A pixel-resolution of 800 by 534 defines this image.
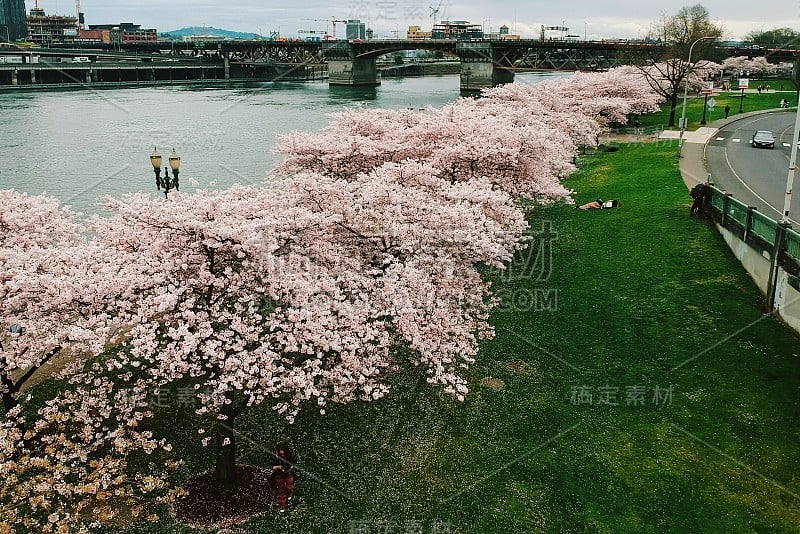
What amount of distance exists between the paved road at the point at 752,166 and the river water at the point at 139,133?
106 feet

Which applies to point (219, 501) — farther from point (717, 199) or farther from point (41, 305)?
point (717, 199)

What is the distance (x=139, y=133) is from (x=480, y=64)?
98.7 meters

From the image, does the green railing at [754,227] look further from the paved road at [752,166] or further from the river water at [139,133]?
the river water at [139,133]

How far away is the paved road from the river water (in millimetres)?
32412

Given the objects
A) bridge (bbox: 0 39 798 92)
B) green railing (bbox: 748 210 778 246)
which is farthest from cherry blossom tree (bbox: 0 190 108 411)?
bridge (bbox: 0 39 798 92)

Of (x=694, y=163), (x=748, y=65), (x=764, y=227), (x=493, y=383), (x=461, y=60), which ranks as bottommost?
(x=493, y=383)

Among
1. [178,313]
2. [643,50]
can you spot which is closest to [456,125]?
[178,313]

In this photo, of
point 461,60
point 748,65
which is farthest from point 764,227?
point 748,65

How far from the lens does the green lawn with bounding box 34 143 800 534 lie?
62.1 ft

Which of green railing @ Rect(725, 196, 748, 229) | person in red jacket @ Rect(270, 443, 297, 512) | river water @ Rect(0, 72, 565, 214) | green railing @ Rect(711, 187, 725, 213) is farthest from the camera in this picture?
river water @ Rect(0, 72, 565, 214)

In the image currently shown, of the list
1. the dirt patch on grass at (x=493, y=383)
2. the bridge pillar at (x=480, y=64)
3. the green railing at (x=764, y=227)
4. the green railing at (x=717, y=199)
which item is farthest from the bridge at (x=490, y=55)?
the dirt patch on grass at (x=493, y=383)

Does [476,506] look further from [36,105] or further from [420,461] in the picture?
[36,105]

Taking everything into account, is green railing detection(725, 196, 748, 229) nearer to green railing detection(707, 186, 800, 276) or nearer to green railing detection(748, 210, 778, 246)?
green railing detection(707, 186, 800, 276)

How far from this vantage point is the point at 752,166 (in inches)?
2114
